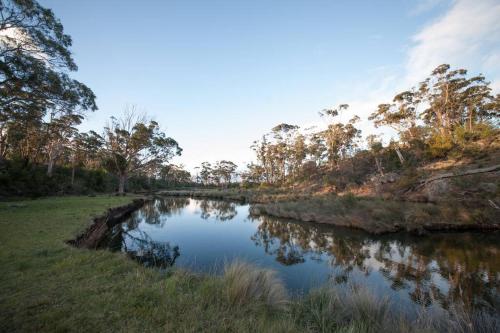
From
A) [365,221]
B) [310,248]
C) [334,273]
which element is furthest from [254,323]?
[365,221]

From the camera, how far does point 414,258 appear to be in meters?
7.90

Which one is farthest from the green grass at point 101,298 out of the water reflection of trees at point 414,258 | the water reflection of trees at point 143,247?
the water reflection of trees at point 414,258

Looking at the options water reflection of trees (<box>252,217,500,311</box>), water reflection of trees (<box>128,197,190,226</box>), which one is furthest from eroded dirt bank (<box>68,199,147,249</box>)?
water reflection of trees (<box>252,217,500,311</box>)

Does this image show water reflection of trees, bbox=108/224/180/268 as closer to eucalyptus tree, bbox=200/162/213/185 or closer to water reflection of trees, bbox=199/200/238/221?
water reflection of trees, bbox=199/200/238/221

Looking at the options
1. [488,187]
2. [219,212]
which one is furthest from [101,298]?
[219,212]

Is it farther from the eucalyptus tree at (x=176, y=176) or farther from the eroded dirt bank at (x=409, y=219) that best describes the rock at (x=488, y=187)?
the eucalyptus tree at (x=176, y=176)

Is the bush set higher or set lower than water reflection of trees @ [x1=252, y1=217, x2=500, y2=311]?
higher

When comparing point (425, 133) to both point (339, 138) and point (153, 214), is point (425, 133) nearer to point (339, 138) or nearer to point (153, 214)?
point (339, 138)

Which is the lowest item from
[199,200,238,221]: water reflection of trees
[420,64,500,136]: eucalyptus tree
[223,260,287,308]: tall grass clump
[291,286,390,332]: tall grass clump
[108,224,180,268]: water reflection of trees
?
[108,224,180,268]: water reflection of trees

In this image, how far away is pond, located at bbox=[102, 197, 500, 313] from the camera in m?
5.62

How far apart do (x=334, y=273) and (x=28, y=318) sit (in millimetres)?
7018

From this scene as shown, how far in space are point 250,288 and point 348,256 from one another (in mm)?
6202

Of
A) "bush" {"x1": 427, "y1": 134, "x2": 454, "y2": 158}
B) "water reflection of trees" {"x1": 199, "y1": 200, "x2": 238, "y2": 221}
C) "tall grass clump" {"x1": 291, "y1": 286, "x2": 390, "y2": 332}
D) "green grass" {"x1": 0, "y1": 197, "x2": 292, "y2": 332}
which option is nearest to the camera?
"green grass" {"x1": 0, "y1": 197, "x2": 292, "y2": 332}

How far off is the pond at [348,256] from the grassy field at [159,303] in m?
0.91
